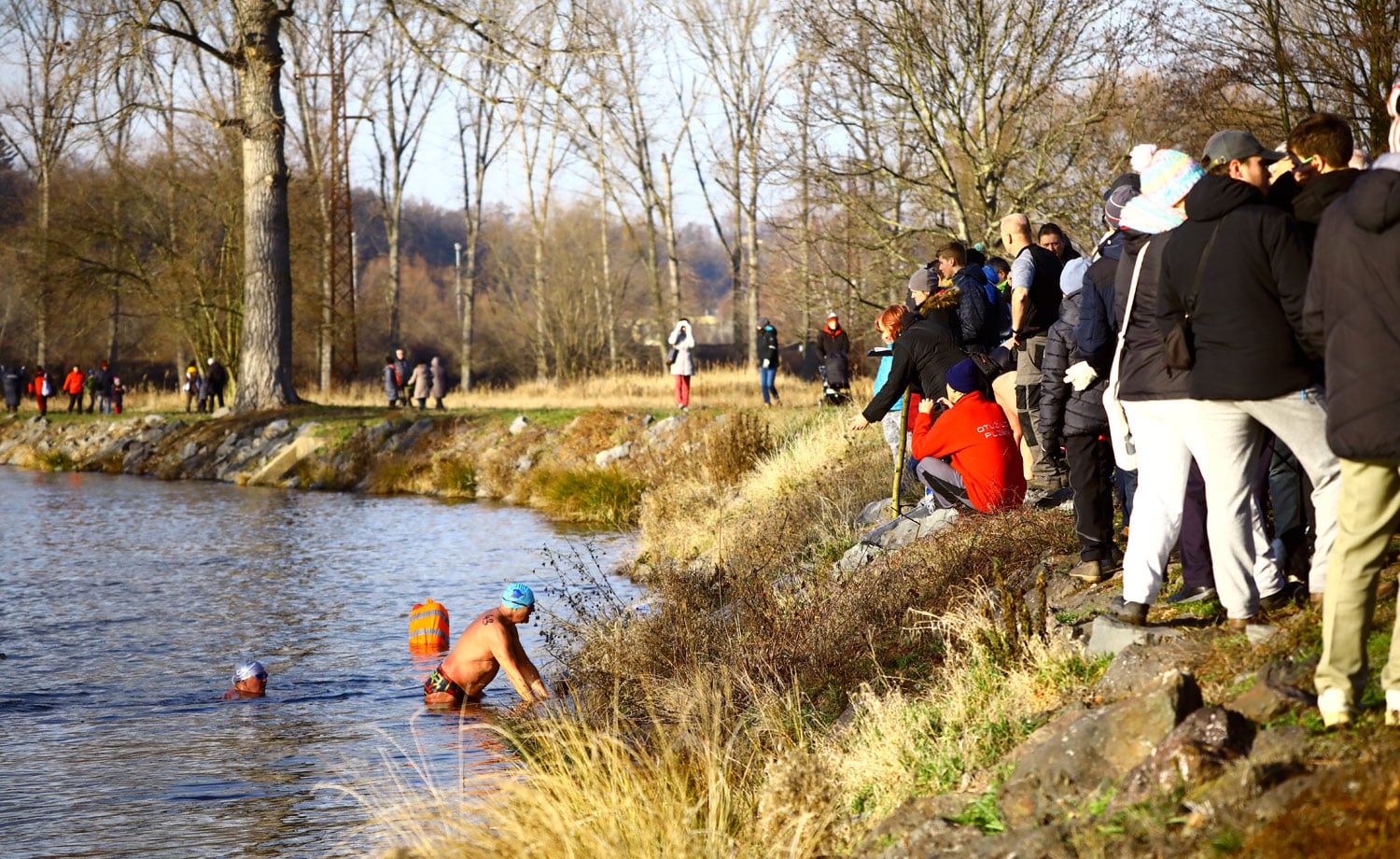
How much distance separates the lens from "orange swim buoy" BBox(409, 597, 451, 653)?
36.7ft

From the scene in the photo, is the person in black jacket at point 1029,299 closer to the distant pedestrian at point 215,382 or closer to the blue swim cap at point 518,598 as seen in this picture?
the blue swim cap at point 518,598

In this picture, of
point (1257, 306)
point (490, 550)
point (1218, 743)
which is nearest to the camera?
point (1218, 743)

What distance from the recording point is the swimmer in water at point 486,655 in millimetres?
9297

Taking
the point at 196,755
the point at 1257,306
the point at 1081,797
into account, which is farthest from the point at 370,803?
the point at 1257,306

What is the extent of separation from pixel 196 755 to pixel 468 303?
144 feet

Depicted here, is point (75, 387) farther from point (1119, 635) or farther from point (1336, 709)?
point (1336, 709)

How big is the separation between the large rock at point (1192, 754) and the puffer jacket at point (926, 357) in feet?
16.3

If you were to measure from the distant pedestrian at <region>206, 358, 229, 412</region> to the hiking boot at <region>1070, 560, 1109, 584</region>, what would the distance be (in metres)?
31.4

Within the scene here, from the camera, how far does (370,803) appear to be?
697 cm

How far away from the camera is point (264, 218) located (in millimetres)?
27672

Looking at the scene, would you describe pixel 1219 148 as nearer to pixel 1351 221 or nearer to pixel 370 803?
pixel 1351 221

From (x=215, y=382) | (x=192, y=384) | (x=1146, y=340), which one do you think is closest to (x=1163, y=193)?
(x=1146, y=340)

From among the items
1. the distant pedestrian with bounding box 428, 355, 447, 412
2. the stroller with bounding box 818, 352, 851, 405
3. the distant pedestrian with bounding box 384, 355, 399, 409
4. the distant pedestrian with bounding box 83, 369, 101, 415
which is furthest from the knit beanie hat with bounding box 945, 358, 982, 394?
the distant pedestrian with bounding box 83, 369, 101, 415

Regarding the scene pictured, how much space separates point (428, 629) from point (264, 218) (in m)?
18.5
